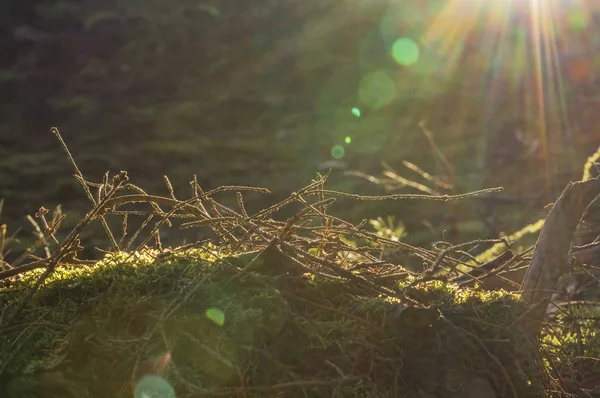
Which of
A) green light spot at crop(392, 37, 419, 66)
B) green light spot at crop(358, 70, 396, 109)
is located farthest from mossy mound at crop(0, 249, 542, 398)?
green light spot at crop(392, 37, 419, 66)

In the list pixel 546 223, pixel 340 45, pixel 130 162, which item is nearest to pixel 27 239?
pixel 130 162

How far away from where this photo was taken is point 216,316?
6.38 ft

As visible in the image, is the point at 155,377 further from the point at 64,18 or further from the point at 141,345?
the point at 64,18

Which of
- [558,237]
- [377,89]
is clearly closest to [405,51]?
[377,89]

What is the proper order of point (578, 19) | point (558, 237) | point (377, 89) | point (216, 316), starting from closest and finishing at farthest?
point (216, 316) < point (558, 237) < point (578, 19) < point (377, 89)

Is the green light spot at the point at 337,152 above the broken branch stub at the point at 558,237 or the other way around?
the other way around

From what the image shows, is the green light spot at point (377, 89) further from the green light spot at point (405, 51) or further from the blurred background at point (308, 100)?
the green light spot at point (405, 51)

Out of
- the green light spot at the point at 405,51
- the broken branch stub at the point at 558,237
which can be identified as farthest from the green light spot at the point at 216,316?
the green light spot at the point at 405,51

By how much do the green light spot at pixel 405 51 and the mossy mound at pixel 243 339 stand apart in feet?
44.9

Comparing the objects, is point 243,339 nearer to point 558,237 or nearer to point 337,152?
point 558,237

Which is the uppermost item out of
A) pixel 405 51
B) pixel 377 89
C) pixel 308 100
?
pixel 405 51

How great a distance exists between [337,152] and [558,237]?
998 centimetres

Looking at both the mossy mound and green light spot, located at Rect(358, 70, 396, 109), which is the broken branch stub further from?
green light spot, located at Rect(358, 70, 396, 109)

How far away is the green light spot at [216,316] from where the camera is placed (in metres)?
1.94
